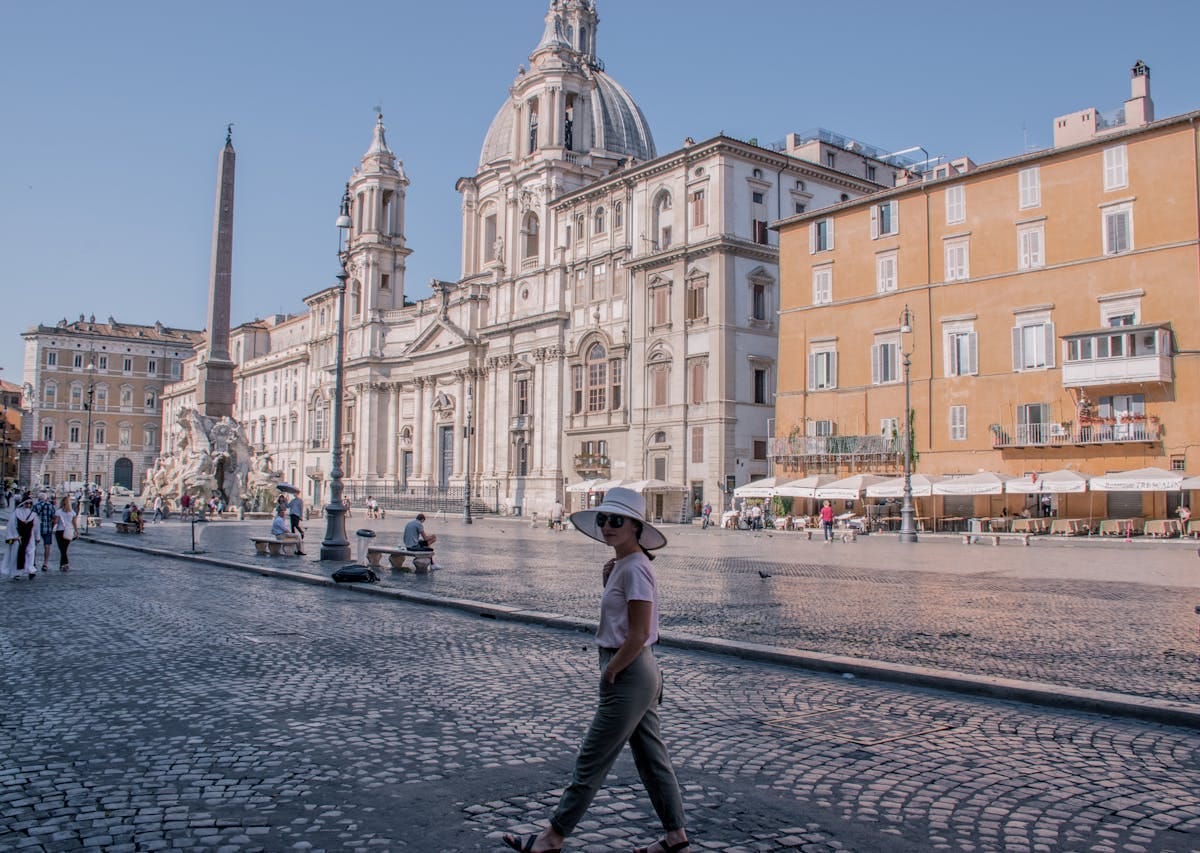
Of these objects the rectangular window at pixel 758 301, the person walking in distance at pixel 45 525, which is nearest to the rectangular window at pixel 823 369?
the rectangular window at pixel 758 301

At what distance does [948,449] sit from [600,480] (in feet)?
58.3

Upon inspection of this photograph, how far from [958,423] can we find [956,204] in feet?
28.1

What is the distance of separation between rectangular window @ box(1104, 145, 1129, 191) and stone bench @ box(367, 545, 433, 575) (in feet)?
92.1

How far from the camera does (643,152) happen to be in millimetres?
65625

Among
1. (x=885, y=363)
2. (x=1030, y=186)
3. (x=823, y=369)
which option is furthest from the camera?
(x=823, y=369)

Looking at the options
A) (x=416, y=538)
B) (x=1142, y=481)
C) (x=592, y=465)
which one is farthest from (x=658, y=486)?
Result: (x=416, y=538)

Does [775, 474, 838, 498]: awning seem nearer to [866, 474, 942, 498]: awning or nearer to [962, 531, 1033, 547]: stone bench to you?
[866, 474, 942, 498]: awning

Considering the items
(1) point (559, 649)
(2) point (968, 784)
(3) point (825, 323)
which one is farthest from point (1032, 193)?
(2) point (968, 784)

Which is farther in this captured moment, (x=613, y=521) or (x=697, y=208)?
(x=697, y=208)

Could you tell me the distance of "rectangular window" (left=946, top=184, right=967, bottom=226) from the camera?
38.4 meters

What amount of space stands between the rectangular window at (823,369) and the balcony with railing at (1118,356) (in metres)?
9.69

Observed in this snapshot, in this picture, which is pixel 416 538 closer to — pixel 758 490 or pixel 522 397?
pixel 758 490

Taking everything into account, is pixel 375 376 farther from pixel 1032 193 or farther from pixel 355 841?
pixel 355 841

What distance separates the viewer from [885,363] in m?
40.0
